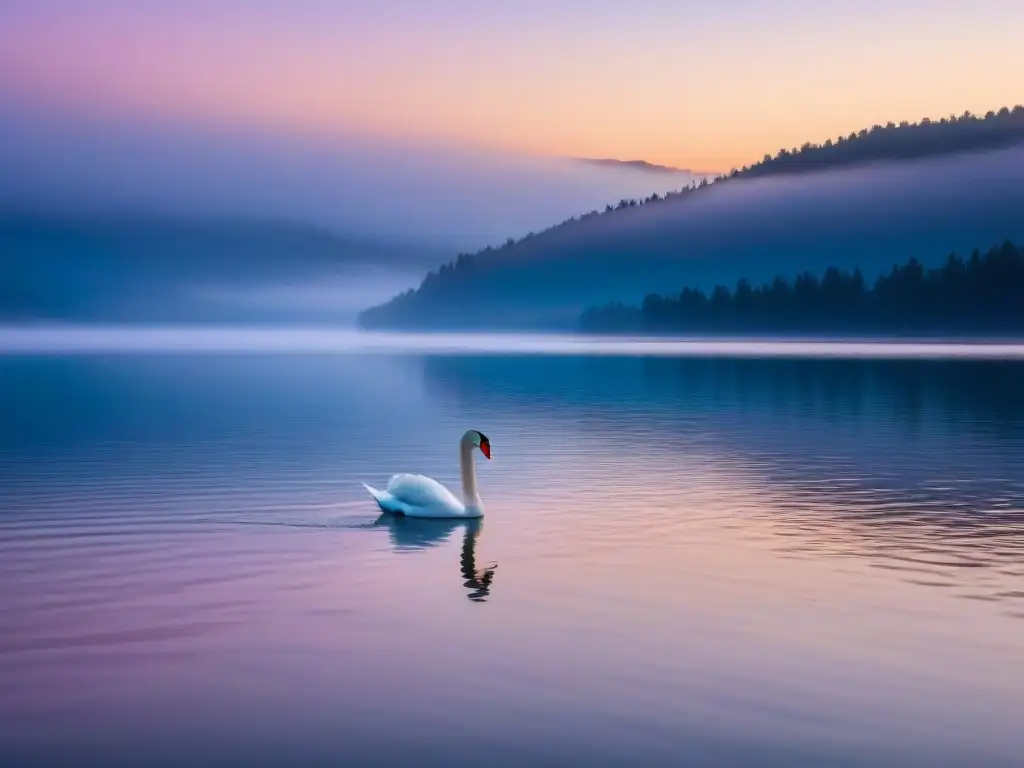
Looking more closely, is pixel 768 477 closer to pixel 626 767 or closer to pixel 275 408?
pixel 626 767

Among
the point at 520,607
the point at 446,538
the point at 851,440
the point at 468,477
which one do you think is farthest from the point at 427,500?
the point at 851,440

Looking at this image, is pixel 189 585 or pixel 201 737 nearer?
pixel 201 737

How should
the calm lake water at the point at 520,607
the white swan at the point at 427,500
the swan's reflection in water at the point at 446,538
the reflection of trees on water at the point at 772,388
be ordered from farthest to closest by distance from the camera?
the reflection of trees on water at the point at 772,388
the white swan at the point at 427,500
the swan's reflection in water at the point at 446,538
the calm lake water at the point at 520,607

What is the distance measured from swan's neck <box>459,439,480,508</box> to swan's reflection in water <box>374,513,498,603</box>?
0.43 metres

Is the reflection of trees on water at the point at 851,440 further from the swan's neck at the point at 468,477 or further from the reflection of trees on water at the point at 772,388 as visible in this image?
the swan's neck at the point at 468,477

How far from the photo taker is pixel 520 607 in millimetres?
19359

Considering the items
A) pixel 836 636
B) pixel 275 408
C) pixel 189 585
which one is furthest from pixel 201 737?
pixel 275 408

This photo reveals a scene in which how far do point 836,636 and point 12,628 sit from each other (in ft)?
37.0

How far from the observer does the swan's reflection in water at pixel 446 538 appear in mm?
21133

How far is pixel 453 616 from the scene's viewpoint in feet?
61.7

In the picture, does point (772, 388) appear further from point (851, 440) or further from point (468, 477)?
point (468, 477)

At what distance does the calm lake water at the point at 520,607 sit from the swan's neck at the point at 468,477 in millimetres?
736

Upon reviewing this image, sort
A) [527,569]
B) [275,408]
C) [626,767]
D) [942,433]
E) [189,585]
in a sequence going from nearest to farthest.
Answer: [626,767] < [189,585] < [527,569] < [942,433] < [275,408]

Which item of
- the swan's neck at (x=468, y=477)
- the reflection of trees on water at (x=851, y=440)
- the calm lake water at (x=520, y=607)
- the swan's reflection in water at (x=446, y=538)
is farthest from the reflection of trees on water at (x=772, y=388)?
the swan's reflection in water at (x=446, y=538)
